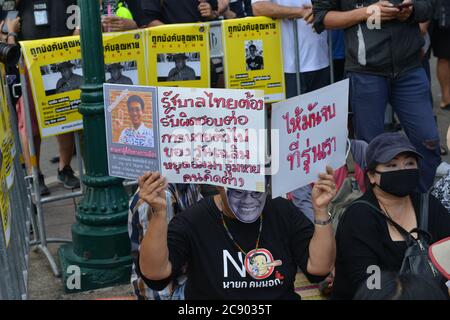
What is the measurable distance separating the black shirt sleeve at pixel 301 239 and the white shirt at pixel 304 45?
2.67 meters

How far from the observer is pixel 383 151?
13.9 ft

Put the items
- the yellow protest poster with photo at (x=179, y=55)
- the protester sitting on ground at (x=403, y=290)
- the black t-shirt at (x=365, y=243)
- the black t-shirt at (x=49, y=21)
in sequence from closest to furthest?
the protester sitting on ground at (x=403, y=290)
the black t-shirt at (x=365, y=243)
the yellow protest poster with photo at (x=179, y=55)
the black t-shirt at (x=49, y=21)

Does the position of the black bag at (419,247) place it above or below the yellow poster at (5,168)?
below

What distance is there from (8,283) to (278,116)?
1.58 meters

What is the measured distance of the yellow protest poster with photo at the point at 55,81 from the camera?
212 inches

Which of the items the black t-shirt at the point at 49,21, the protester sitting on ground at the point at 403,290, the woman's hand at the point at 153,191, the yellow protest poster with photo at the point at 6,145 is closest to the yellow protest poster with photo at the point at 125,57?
the yellow protest poster with photo at the point at 6,145

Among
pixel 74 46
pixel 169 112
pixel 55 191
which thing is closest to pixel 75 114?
pixel 74 46

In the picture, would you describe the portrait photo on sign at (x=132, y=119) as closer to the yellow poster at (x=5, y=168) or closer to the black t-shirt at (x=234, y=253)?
the black t-shirt at (x=234, y=253)

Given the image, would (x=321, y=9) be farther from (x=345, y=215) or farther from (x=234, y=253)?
(x=234, y=253)

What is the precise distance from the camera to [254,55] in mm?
6324

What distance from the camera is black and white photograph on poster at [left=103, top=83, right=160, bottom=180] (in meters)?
3.83

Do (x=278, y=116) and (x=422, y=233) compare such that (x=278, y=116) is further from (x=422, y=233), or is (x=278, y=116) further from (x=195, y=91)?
(x=422, y=233)

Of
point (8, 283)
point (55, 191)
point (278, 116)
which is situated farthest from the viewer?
point (55, 191)

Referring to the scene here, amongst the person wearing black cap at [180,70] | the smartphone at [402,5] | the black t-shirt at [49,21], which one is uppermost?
the smartphone at [402,5]
